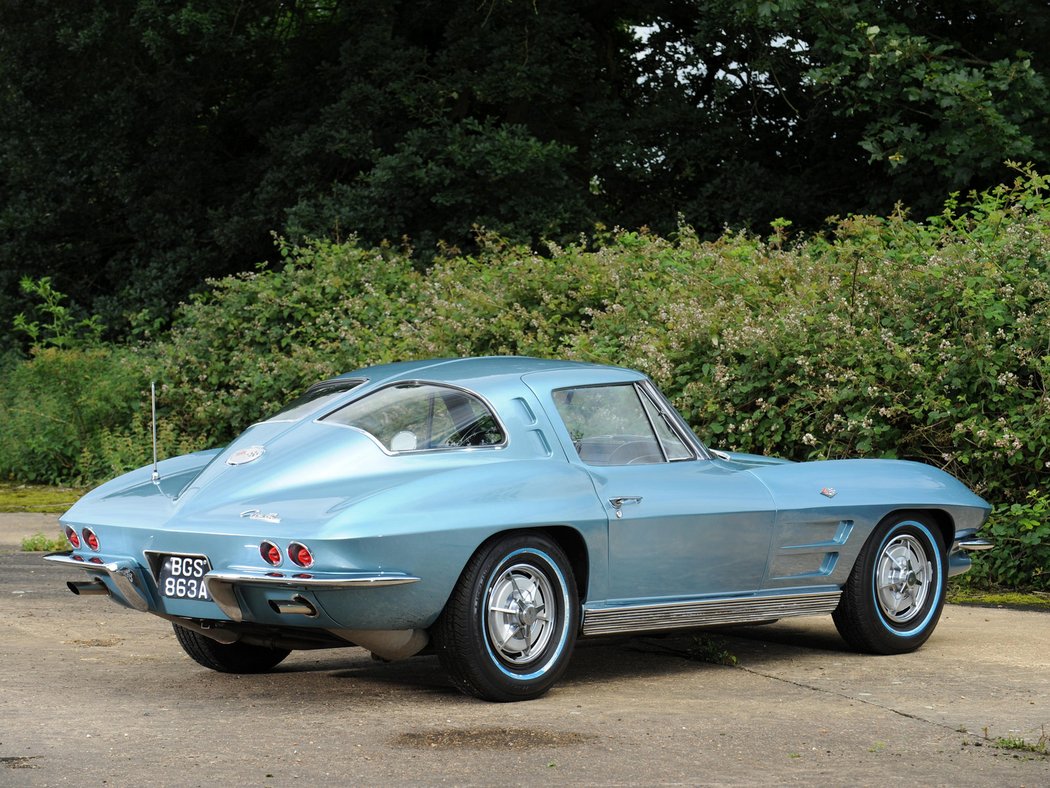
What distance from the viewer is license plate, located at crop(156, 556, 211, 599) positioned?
20.0 feet

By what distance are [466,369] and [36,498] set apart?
32.7 ft

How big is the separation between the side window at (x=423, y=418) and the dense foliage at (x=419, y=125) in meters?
13.5

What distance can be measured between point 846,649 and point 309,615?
3.22m

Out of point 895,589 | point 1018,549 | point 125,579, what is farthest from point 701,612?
point 1018,549

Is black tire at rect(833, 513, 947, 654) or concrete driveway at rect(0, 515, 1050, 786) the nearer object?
concrete driveway at rect(0, 515, 1050, 786)

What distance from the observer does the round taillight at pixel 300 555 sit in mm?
5789

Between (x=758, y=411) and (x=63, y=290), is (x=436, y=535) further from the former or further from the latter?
(x=63, y=290)

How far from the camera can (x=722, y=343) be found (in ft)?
38.7

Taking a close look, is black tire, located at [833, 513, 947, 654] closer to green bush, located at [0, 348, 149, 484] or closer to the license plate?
the license plate

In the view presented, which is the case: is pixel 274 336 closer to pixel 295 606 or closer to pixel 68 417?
pixel 68 417

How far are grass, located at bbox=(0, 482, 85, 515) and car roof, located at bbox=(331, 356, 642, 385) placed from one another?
8.21 metres

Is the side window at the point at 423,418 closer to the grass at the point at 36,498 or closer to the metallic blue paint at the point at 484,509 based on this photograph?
the metallic blue paint at the point at 484,509

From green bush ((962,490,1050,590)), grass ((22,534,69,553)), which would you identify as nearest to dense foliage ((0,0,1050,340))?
grass ((22,534,69,553))

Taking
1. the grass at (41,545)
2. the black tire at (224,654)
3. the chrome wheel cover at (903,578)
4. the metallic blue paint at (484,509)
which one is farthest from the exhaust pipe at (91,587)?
the grass at (41,545)
